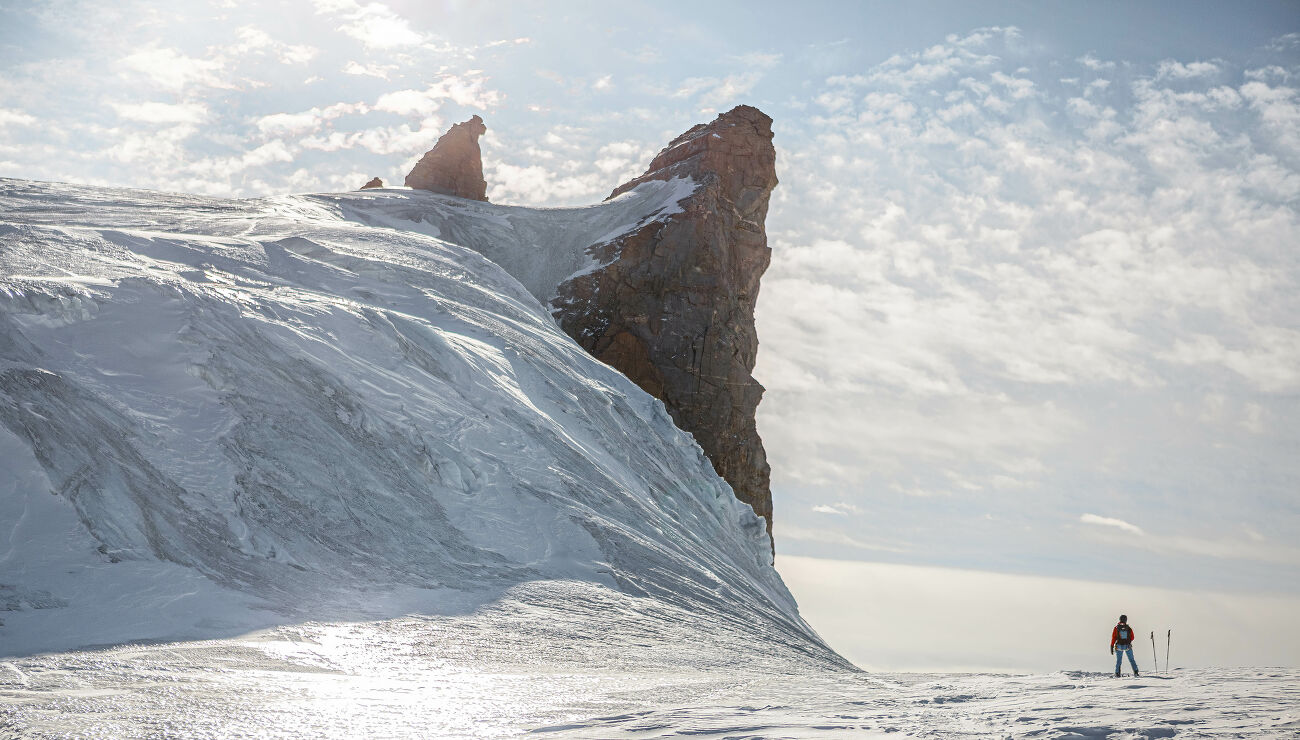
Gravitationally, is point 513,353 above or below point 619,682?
above

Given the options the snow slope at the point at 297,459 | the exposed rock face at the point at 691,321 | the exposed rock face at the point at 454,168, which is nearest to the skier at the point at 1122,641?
the snow slope at the point at 297,459

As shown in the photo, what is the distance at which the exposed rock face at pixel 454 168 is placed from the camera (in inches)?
2679

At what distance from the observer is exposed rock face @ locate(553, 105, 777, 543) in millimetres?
54250

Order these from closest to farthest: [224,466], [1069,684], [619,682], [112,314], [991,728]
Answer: [991,728] → [1069,684] → [619,682] → [224,466] → [112,314]

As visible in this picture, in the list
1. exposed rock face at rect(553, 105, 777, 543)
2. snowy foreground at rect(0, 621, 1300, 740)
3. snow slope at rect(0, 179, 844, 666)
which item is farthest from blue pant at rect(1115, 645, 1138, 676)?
exposed rock face at rect(553, 105, 777, 543)

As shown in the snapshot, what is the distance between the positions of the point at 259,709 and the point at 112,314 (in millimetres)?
13429

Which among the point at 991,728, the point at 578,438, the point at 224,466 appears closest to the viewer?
the point at 991,728

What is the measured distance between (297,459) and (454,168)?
5277 cm

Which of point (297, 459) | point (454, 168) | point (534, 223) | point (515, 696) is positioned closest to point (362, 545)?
point (297, 459)

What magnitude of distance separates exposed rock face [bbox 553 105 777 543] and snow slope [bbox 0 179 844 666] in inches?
837

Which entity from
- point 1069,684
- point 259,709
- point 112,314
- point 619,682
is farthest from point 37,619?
point 1069,684

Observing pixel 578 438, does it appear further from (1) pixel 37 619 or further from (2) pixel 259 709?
(2) pixel 259 709

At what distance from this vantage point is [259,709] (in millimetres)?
9633

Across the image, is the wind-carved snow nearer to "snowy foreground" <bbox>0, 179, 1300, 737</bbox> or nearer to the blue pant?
"snowy foreground" <bbox>0, 179, 1300, 737</bbox>
